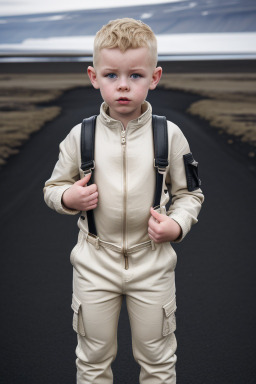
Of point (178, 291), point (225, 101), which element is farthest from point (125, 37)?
point (225, 101)

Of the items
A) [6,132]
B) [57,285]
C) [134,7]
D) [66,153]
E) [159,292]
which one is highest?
[134,7]

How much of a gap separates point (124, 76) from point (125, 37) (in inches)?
4.4

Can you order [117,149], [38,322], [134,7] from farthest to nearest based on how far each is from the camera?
1. [134,7]
2. [38,322]
3. [117,149]

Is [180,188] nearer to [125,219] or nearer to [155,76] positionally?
[125,219]

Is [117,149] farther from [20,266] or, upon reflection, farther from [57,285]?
[20,266]

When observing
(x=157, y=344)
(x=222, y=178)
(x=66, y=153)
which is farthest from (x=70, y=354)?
(x=222, y=178)

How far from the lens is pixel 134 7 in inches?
277

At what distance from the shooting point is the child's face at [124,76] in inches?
53.8

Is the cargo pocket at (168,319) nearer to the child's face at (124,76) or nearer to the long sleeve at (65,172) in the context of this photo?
the long sleeve at (65,172)

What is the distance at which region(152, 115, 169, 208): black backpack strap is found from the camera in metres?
1.49

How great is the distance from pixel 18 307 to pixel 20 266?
540 mm

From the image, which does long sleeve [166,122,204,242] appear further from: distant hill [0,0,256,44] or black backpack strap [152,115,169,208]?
distant hill [0,0,256,44]

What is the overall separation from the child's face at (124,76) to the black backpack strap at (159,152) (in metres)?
0.11

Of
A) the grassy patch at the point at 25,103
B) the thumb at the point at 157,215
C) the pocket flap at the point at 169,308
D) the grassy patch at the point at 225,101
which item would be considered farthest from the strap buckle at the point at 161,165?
the grassy patch at the point at 225,101
